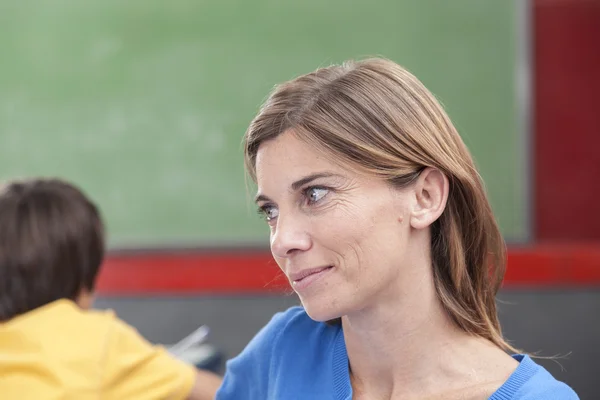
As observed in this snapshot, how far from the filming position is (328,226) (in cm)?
110

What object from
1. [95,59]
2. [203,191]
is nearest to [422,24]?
[203,191]

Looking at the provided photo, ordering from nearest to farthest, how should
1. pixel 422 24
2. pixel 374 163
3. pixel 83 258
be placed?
pixel 374 163, pixel 83 258, pixel 422 24

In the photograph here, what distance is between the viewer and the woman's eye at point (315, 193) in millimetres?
1112

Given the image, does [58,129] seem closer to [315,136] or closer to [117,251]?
[117,251]

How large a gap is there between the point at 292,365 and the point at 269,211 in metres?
0.28

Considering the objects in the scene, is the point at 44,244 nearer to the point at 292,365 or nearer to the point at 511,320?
the point at 292,365

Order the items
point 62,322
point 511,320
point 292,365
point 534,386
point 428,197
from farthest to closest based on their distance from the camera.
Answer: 1. point 511,320
2. point 62,322
3. point 292,365
4. point 428,197
5. point 534,386

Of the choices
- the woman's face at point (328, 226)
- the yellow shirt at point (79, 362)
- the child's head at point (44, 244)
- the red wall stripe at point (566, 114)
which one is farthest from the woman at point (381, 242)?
the red wall stripe at point (566, 114)

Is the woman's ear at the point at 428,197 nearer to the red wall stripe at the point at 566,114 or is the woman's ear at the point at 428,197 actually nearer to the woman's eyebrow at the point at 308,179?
the woman's eyebrow at the point at 308,179

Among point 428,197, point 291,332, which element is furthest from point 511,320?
point 428,197

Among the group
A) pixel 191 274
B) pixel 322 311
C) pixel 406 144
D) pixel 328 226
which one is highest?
pixel 406 144

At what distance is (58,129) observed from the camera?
306 cm

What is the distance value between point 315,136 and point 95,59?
84.0 inches

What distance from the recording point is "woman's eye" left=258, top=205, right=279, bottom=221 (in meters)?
1.17
